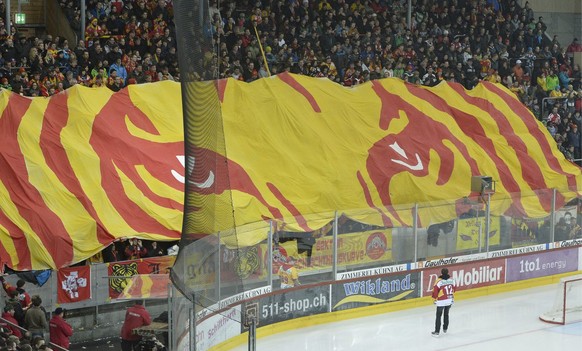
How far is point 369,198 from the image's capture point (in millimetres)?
20031

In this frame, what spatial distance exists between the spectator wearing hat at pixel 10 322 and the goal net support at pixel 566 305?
7811 mm

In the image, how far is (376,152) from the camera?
20.8m

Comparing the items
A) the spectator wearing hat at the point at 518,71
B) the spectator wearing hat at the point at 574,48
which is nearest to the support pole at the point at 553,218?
the spectator wearing hat at the point at 518,71

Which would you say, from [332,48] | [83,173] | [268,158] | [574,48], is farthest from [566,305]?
[574,48]

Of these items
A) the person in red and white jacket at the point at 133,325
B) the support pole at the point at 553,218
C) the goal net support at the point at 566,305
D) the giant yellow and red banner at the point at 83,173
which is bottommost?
the goal net support at the point at 566,305

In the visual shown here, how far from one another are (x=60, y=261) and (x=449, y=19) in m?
16.0

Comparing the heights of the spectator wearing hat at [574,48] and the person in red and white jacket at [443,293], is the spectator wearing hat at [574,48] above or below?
above

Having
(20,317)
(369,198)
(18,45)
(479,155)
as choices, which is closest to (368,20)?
(479,155)

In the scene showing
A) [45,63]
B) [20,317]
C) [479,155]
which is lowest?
[20,317]

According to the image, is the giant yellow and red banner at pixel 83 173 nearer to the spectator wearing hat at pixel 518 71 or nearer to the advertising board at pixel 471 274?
the advertising board at pixel 471 274

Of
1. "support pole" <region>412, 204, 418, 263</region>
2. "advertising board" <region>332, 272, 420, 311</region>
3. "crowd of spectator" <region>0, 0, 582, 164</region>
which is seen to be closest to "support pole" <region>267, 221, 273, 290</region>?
"advertising board" <region>332, 272, 420, 311</region>

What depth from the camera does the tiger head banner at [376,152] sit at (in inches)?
724

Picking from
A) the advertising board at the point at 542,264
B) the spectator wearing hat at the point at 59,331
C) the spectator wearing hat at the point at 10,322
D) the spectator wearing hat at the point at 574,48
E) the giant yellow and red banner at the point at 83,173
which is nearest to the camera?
the spectator wearing hat at the point at 10,322

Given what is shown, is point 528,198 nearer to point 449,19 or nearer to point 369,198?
point 369,198
